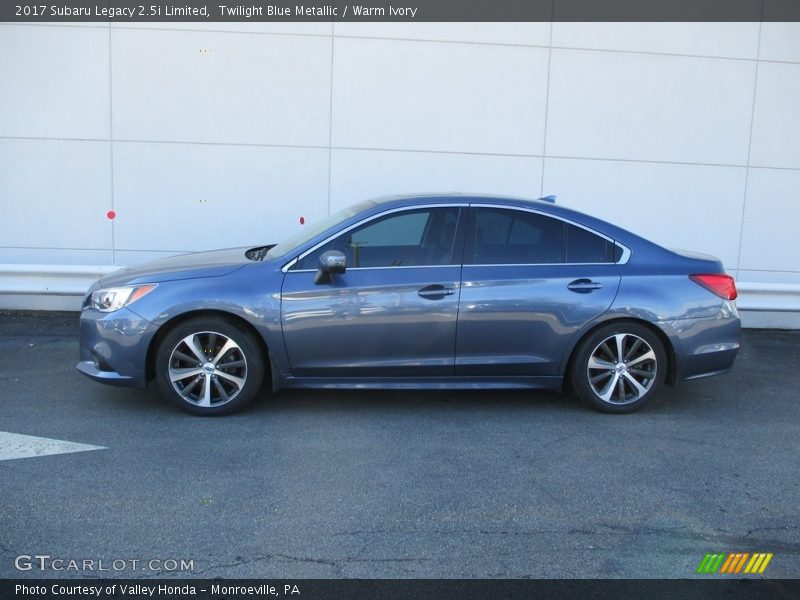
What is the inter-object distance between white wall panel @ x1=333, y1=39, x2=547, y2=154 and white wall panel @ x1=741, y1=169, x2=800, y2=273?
8.94 feet

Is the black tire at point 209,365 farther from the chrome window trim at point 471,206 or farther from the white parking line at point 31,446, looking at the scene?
the white parking line at point 31,446

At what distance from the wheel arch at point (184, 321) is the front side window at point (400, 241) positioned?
0.55 m

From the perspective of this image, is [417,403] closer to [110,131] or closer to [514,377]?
[514,377]

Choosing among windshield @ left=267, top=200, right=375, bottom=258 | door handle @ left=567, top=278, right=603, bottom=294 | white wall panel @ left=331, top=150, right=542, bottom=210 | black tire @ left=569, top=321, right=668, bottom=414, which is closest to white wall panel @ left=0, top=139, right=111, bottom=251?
white wall panel @ left=331, top=150, right=542, bottom=210

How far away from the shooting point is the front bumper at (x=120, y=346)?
18.3 feet

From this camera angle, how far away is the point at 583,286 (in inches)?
231

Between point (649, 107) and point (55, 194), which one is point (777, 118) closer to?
point (649, 107)

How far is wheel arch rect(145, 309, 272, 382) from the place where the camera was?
563cm

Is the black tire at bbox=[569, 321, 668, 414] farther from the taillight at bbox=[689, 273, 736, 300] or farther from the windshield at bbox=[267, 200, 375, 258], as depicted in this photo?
the windshield at bbox=[267, 200, 375, 258]

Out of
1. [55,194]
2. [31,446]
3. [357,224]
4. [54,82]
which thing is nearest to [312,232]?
[357,224]

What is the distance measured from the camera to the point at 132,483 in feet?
14.9
